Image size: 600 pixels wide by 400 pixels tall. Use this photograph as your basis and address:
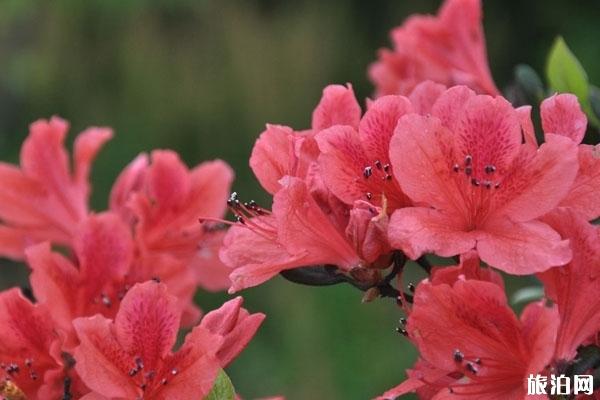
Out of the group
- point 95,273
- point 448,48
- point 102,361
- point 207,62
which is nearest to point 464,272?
point 102,361

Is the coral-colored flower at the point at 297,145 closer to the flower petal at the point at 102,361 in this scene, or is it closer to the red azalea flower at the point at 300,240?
the red azalea flower at the point at 300,240

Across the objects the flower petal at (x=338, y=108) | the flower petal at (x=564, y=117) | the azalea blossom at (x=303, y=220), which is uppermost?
the flower petal at (x=338, y=108)

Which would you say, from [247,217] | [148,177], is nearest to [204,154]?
[148,177]

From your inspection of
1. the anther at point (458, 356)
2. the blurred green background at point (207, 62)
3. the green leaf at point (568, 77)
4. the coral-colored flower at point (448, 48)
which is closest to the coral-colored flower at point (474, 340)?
the anther at point (458, 356)

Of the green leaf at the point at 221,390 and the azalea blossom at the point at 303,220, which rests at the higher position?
the azalea blossom at the point at 303,220

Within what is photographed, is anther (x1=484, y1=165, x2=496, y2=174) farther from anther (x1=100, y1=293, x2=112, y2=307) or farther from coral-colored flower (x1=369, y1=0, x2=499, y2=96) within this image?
coral-colored flower (x1=369, y1=0, x2=499, y2=96)

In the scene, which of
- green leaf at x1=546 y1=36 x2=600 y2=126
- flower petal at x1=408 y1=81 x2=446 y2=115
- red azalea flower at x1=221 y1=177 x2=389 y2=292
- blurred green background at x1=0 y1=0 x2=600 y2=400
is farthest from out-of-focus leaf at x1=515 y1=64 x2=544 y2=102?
blurred green background at x1=0 y1=0 x2=600 y2=400

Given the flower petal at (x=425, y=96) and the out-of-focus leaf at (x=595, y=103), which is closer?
the flower petal at (x=425, y=96)
